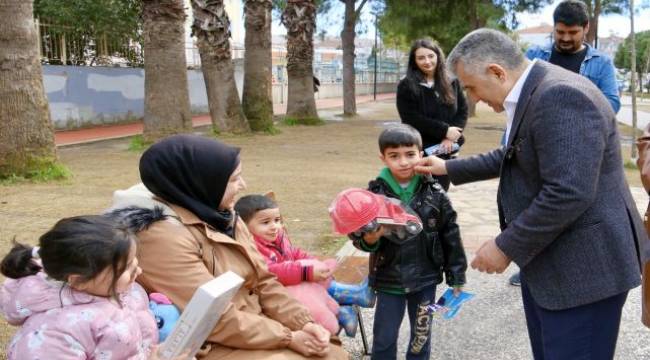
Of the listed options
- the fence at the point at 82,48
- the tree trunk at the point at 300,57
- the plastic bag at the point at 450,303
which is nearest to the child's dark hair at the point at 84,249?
the plastic bag at the point at 450,303

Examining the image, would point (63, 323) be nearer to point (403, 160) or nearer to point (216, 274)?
point (216, 274)

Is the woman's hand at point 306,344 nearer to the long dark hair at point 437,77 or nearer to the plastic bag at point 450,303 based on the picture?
the plastic bag at point 450,303

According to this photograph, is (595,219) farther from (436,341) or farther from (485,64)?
(436,341)

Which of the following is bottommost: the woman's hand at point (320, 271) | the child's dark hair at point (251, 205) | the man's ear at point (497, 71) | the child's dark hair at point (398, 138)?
the woman's hand at point (320, 271)

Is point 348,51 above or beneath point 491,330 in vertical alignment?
above

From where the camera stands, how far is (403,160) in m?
3.19

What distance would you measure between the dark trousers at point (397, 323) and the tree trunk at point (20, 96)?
6212 millimetres

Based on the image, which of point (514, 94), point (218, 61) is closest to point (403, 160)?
point (514, 94)

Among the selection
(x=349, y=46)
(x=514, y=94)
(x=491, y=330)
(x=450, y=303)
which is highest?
(x=349, y=46)

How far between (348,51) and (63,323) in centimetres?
2115

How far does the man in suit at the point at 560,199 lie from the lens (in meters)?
2.10

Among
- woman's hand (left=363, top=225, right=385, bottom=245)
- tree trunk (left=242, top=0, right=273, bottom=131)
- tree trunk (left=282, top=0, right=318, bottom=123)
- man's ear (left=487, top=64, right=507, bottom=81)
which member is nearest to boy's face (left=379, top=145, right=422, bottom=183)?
woman's hand (left=363, top=225, right=385, bottom=245)

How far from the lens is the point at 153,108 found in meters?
11.9

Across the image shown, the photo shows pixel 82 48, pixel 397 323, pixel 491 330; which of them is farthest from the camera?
pixel 82 48
